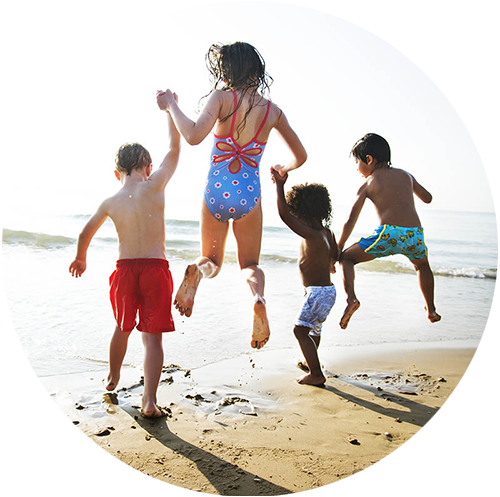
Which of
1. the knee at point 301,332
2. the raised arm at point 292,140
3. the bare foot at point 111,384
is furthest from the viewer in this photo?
the knee at point 301,332

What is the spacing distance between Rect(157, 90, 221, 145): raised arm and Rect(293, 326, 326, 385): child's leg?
4.37 feet

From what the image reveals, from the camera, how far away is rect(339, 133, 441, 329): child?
2.67 m

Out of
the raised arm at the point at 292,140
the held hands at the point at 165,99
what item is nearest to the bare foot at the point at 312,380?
the raised arm at the point at 292,140

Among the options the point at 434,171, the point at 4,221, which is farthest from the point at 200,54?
the point at 4,221

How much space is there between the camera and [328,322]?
12.9 ft

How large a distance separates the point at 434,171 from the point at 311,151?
720 millimetres

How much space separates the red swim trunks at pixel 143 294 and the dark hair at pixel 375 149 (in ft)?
3.67

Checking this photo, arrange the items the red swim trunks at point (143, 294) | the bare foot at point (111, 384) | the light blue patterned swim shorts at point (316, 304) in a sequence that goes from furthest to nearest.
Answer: the light blue patterned swim shorts at point (316, 304) → the bare foot at point (111, 384) → the red swim trunks at point (143, 294)

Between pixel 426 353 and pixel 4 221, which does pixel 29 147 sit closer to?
pixel 4 221

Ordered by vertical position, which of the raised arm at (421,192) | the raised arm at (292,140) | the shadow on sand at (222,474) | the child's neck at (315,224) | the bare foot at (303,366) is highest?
the raised arm at (292,140)

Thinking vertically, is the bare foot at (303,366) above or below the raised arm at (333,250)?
below

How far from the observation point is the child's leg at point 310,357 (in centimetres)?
312

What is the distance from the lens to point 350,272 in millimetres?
2730

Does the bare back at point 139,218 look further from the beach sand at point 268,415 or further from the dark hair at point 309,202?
the beach sand at point 268,415
